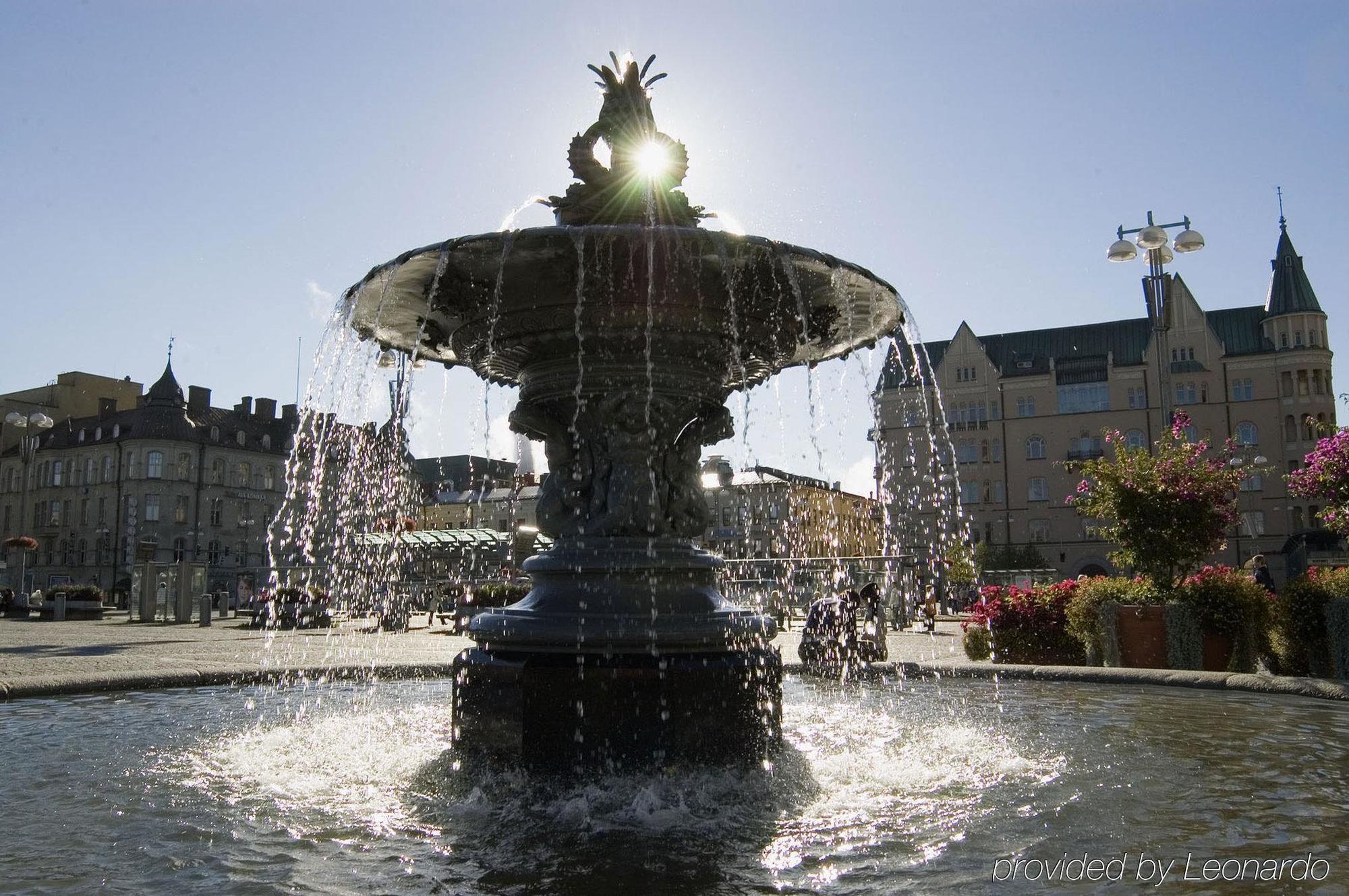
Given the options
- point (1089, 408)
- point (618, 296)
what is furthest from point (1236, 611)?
point (1089, 408)

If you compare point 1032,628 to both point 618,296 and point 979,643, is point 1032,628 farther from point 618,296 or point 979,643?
point 618,296

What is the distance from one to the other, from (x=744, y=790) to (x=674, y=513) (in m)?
1.87

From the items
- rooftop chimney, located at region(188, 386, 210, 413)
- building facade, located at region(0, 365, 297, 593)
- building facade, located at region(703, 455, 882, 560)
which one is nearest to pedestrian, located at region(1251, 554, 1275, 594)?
building facade, located at region(703, 455, 882, 560)

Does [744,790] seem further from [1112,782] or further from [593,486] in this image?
[593,486]

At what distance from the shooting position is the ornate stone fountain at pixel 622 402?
479cm

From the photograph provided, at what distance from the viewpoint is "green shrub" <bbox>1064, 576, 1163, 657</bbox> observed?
32.6 ft

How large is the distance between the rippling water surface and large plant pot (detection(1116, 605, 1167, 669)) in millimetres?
3139

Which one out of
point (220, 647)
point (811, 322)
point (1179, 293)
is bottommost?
point (220, 647)

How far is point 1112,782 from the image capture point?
4496 mm

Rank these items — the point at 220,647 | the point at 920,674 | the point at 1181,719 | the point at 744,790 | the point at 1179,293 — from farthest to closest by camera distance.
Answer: the point at 1179,293
the point at 220,647
the point at 920,674
the point at 1181,719
the point at 744,790

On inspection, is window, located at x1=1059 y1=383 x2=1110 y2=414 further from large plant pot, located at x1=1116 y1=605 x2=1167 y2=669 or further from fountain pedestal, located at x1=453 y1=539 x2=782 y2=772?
fountain pedestal, located at x1=453 y1=539 x2=782 y2=772

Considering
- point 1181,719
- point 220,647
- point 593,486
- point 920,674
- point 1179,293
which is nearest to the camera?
point 593,486

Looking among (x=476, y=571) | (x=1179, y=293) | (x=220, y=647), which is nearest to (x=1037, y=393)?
(x=1179, y=293)

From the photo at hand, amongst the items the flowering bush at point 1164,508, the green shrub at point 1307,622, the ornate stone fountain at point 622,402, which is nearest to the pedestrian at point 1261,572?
the flowering bush at point 1164,508
